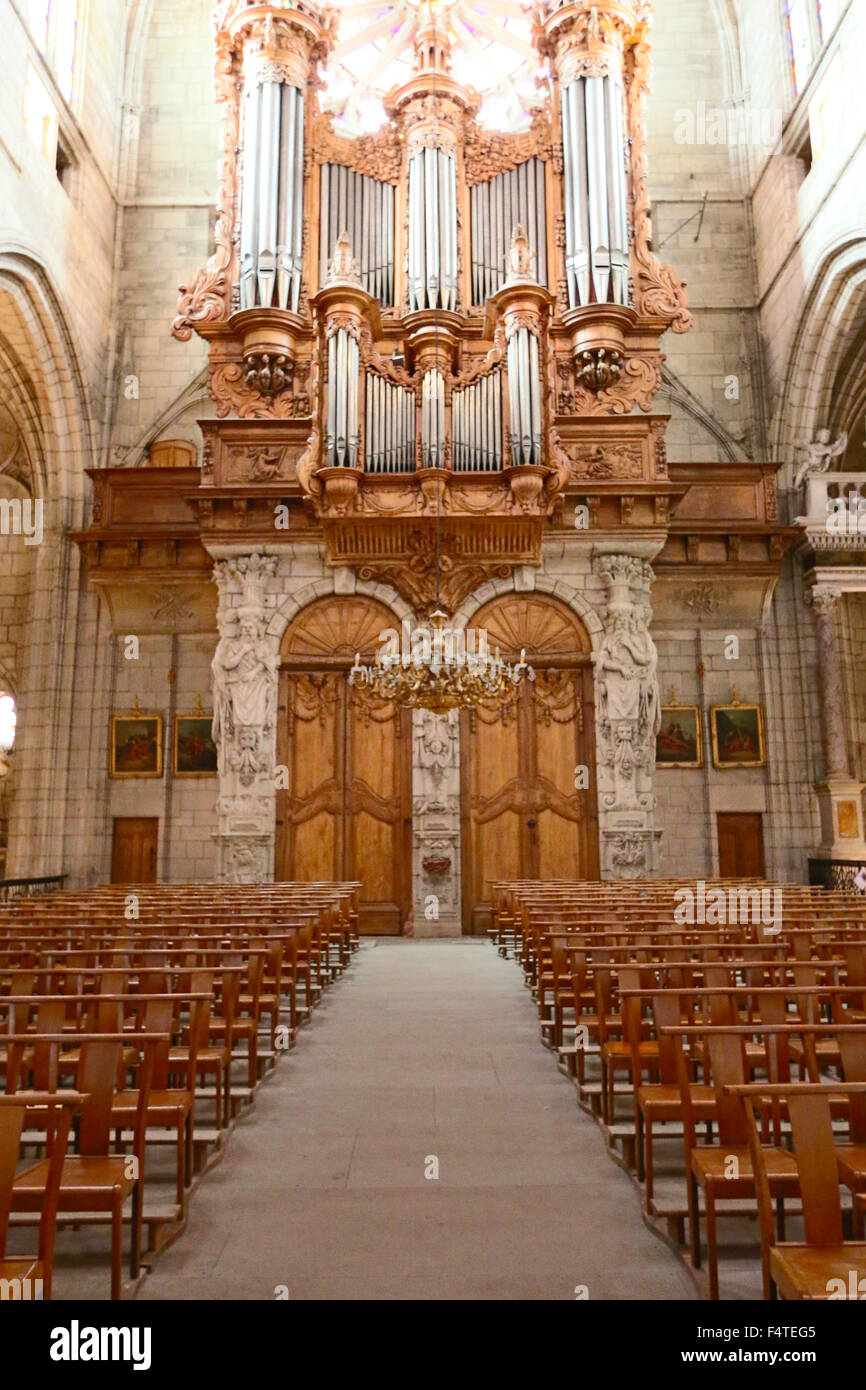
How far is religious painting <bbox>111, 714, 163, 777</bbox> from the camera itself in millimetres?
15688

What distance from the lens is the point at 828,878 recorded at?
1452 cm

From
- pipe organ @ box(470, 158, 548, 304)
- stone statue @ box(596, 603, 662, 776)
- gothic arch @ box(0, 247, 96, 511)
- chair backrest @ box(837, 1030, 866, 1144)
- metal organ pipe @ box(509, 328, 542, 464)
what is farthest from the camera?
pipe organ @ box(470, 158, 548, 304)

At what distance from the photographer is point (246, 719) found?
14148 mm

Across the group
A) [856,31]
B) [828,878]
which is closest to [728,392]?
[856,31]

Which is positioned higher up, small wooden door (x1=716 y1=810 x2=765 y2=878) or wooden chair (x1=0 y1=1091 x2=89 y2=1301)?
small wooden door (x1=716 y1=810 x2=765 y2=878)

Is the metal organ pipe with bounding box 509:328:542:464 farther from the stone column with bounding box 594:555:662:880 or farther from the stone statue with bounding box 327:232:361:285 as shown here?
the stone statue with bounding box 327:232:361:285

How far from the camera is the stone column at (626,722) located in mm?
13875

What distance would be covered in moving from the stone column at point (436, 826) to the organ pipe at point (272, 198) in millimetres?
6566

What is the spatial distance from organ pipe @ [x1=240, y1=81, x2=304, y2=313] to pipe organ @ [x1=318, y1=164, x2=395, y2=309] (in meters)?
0.54

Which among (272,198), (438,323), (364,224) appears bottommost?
(438,323)

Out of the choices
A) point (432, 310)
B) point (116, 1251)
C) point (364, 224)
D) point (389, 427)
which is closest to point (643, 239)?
point (432, 310)

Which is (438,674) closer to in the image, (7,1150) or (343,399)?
(343,399)

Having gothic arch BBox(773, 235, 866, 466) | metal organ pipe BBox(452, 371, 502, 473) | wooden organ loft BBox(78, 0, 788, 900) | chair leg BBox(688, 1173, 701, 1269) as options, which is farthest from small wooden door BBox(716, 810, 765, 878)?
chair leg BBox(688, 1173, 701, 1269)

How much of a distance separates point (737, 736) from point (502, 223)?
341 inches
